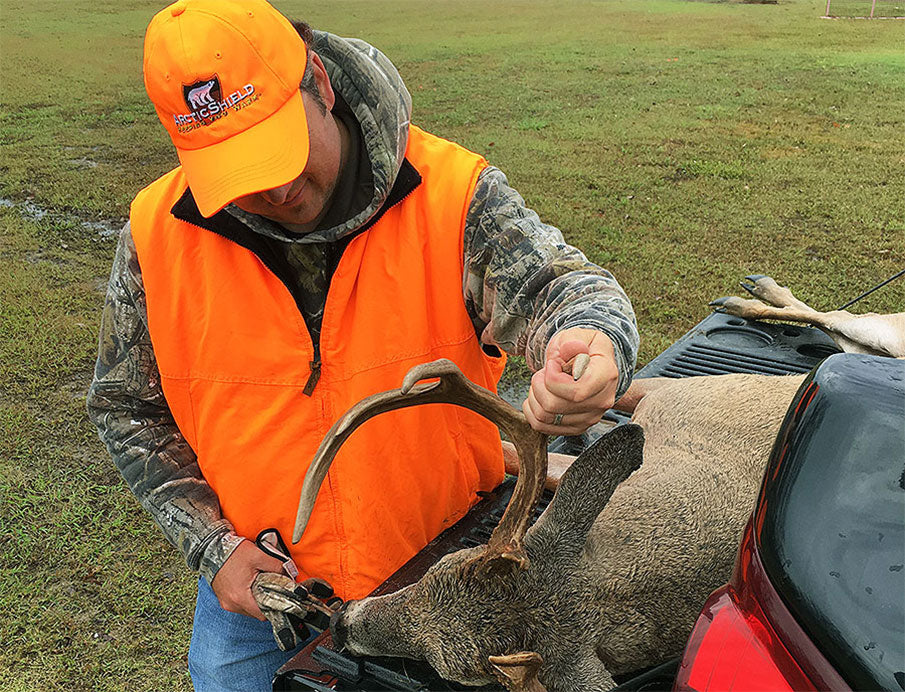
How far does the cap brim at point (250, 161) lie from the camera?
2393mm

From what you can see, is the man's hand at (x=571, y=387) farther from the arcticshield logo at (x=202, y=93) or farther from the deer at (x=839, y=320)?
the deer at (x=839, y=320)

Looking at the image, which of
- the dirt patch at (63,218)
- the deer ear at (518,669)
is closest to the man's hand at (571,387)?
the deer ear at (518,669)

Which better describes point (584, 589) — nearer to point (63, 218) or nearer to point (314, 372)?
point (314, 372)

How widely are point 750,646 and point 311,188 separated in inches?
69.6

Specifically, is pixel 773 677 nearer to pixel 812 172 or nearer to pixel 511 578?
pixel 511 578

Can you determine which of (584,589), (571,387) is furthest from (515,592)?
(571,387)

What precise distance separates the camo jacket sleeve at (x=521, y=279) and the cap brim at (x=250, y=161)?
0.58 m

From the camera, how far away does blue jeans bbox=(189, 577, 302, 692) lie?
3004mm

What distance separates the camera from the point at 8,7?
25.5 meters

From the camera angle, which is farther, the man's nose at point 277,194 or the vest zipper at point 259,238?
the vest zipper at point 259,238

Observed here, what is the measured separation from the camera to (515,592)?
2.38 m

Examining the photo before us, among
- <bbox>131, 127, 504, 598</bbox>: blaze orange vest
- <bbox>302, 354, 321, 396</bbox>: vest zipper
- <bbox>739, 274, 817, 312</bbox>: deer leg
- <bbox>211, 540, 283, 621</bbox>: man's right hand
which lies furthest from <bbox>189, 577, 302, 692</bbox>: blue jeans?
<bbox>739, 274, 817, 312</bbox>: deer leg

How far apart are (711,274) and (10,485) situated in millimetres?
5553

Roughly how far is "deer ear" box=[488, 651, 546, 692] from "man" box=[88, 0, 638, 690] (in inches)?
30.3
